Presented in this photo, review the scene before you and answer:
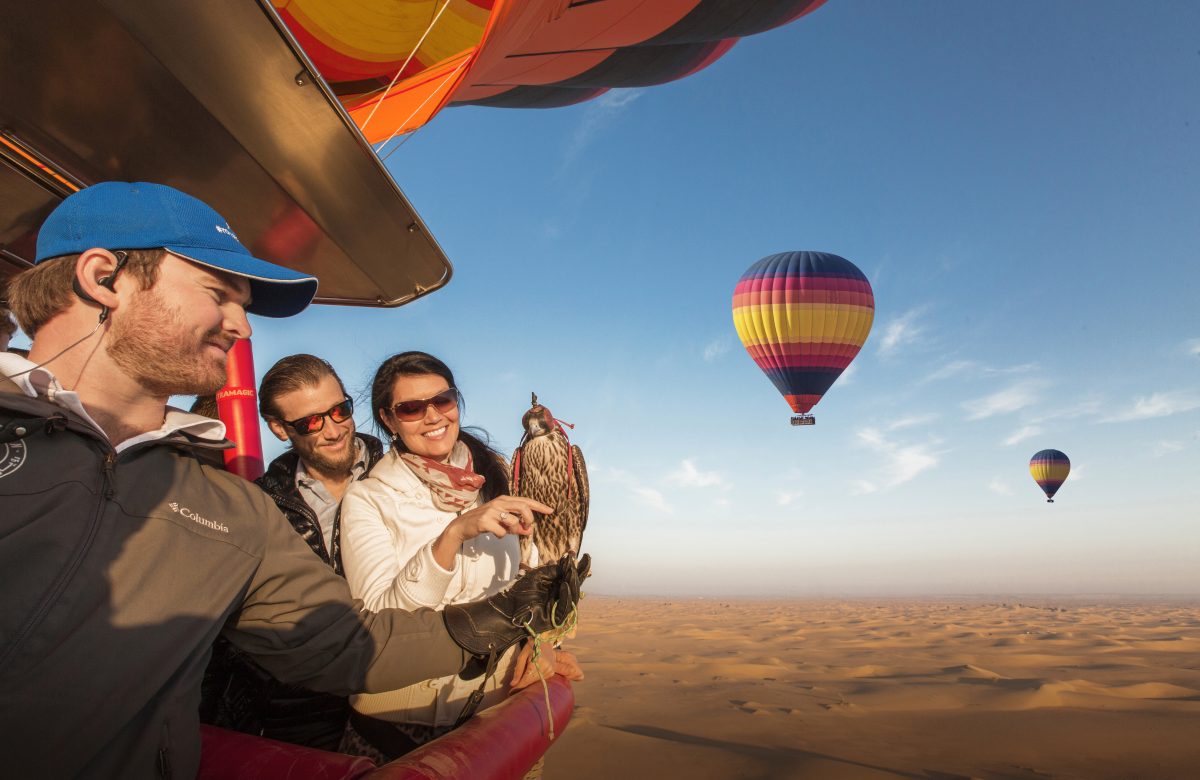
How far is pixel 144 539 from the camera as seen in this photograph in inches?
51.4

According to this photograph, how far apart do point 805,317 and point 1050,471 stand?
1828 centimetres

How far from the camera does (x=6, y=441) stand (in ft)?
3.84

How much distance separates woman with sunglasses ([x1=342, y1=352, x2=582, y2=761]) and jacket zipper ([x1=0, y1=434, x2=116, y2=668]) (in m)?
0.90

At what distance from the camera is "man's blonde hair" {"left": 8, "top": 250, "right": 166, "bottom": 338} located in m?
1.41

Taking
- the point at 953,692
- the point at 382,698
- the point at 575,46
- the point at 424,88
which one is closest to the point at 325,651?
the point at 382,698

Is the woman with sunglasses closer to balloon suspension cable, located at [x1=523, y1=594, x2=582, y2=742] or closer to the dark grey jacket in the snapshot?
balloon suspension cable, located at [x1=523, y1=594, x2=582, y2=742]

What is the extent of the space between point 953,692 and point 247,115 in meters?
11.0

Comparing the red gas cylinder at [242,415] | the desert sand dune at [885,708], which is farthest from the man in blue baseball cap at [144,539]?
the desert sand dune at [885,708]

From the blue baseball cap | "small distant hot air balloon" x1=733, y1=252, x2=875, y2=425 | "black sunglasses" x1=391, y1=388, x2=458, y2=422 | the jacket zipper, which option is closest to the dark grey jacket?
the jacket zipper

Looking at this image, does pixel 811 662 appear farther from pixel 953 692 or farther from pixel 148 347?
pixel 148 347

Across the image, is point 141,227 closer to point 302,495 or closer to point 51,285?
point 51,285

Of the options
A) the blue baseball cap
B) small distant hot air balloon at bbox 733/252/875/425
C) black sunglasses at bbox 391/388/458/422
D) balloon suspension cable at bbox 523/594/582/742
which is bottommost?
balloon suspension cable at bbox 523/594/582/742

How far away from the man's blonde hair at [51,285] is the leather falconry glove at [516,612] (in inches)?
41.3

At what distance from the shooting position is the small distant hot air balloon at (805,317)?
20422 millimetres
